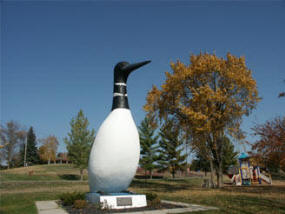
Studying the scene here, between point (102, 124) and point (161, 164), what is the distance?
2850cm

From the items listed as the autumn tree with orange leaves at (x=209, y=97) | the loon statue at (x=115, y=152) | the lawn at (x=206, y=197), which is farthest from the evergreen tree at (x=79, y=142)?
the loon statue at (x=115, y=152)

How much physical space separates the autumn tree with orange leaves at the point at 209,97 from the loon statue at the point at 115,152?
26.4ft

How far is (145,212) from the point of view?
8.25 meters

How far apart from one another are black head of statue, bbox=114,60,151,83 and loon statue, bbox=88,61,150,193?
0.60m

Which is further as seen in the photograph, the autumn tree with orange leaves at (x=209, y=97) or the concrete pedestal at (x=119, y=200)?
the autumn tree with orange leaves at (x=209, y=97)

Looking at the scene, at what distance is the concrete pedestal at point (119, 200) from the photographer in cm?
882

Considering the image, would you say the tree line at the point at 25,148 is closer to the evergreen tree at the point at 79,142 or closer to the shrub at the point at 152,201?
the evergreen tree at the point at 79,142

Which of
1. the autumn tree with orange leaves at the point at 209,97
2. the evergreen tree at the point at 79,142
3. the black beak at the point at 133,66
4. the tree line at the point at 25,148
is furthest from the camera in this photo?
the tree line at the point at 25,148

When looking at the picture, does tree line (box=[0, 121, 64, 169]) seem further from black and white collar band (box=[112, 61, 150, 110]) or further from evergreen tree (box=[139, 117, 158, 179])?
black and white collar band (box=[112, 61, 150, 110])

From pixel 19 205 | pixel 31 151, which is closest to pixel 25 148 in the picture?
pixel 31 151

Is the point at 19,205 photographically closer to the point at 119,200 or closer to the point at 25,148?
the point at 119,200

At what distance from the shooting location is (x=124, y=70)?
9953 mm

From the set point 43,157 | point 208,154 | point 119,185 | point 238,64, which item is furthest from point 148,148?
point 43,157

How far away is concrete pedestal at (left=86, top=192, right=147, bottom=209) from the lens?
28.9 feet
